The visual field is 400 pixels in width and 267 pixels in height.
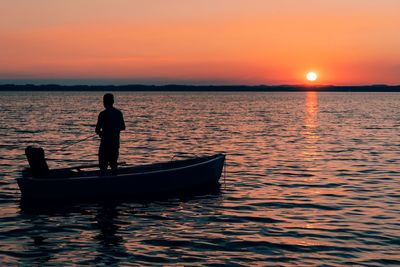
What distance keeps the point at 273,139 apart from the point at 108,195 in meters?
23.2

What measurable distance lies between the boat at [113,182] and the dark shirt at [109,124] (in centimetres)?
133

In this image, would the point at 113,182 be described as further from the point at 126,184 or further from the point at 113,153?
the point at 113,153

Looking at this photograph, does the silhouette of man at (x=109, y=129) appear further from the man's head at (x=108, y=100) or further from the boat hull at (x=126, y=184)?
the boat hull at (x=126, y=184)

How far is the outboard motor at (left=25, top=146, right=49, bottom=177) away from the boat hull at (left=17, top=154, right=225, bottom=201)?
0.40 m

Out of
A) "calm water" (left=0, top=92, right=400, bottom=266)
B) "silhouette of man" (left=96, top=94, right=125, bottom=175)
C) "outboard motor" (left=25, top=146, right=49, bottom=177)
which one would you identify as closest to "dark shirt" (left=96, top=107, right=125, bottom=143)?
"silhouette of man" (left=96, top=94, right=125, bottom=175)

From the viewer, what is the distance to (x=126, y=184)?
1759 centimetres

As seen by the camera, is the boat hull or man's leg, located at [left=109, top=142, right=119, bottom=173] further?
man's leg, located at [left=109, top=142, right=119, bottom=173]

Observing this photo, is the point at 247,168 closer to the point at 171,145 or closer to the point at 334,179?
the point at 334,179

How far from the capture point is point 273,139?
39.1 meters

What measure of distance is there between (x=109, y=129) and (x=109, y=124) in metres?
0.16

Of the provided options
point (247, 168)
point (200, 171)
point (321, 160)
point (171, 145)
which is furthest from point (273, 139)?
point (200, 171)

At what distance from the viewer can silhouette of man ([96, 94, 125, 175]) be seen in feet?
54.9

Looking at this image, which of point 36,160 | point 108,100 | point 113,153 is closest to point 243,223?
point 113,153

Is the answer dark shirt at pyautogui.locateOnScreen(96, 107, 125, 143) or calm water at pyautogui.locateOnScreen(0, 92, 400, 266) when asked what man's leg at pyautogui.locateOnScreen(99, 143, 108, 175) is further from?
calm water at pyautogui.locateOnScreen(0, 92, 400, 266)
